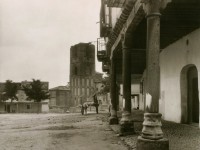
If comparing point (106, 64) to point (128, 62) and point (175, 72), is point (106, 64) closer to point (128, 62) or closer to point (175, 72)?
point (175, 72)

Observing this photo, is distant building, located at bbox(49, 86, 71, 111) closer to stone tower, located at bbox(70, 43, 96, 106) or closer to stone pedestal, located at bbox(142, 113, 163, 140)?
stone tower, located at bbox(70, 43, 96, 106)

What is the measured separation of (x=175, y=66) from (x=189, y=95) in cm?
150

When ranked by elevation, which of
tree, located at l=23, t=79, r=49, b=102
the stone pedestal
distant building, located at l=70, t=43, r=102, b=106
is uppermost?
distant building, located at l=70, t=43, r=102, b=106

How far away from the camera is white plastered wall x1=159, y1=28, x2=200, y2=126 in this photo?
1184cm

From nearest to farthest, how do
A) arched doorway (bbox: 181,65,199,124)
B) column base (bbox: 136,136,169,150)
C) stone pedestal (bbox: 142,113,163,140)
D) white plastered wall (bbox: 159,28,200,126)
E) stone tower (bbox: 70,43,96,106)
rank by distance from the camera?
column base (bbox: 136,136,169,150)
stone pedestal (bbox: 142,113,163,140)
white plastered wall (bbox: 159,28,200,126)
arched doorway (bbox: 181,65,199,124)
stone tower (bbox: 70,43,96,106)

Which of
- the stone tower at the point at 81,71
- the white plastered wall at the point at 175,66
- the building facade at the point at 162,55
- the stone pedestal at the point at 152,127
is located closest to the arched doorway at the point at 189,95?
the building facade at the point at 162,55

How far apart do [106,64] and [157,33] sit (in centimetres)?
1572

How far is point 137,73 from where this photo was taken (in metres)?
25.8

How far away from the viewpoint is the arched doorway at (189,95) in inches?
501

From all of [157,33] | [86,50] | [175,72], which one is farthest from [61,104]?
[157,33]

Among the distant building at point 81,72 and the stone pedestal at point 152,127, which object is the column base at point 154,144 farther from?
the distant building at point 81,72

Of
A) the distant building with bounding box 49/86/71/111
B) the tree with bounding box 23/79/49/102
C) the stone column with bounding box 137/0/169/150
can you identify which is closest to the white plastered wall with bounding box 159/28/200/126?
the stone column with bounding box 137/0/169/150

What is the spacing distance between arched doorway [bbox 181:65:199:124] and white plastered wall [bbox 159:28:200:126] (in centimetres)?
24

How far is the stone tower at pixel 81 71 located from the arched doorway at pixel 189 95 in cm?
6075
